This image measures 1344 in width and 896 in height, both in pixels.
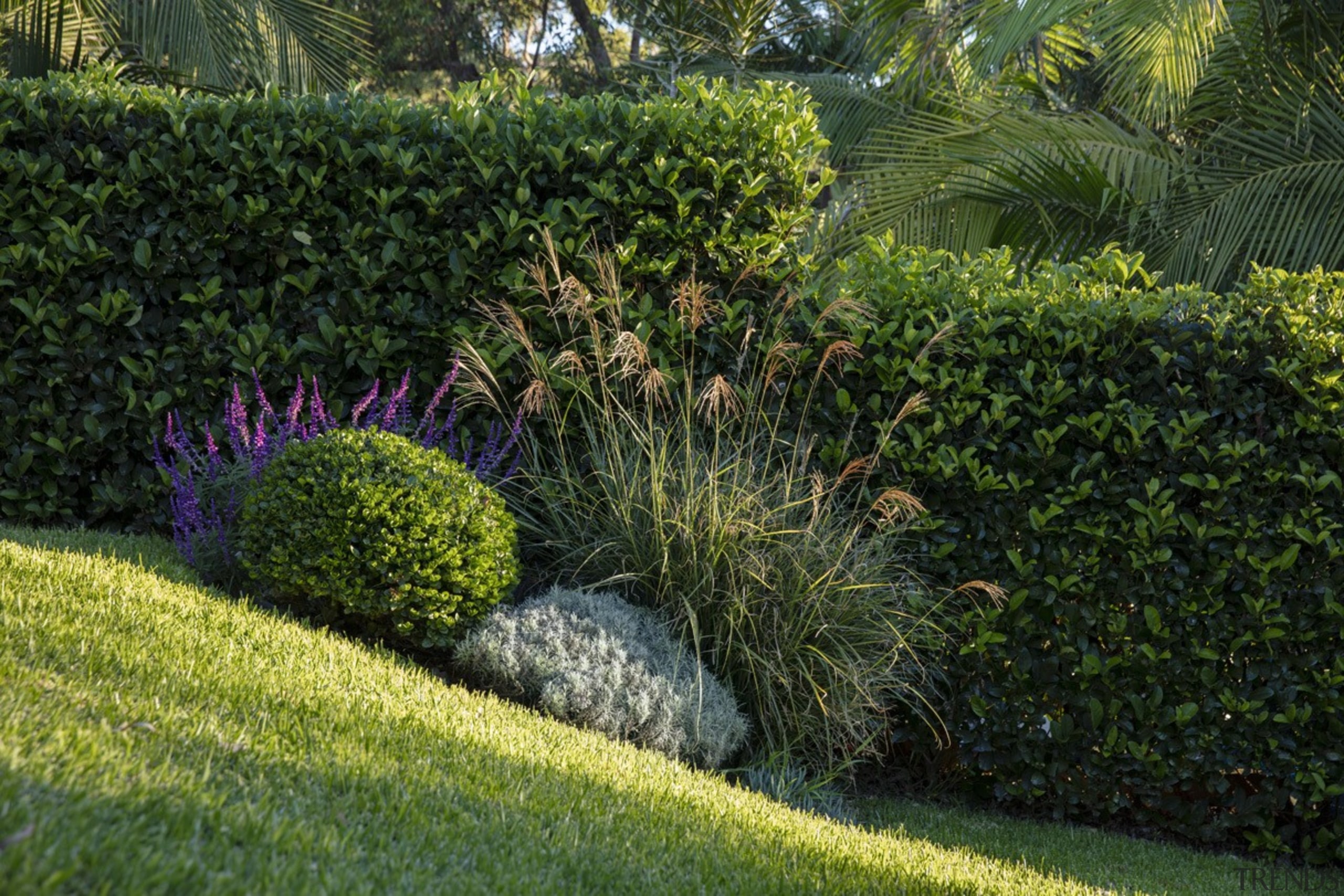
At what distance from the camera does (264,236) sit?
5.74 meters

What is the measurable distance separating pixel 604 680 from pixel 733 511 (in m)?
1.02

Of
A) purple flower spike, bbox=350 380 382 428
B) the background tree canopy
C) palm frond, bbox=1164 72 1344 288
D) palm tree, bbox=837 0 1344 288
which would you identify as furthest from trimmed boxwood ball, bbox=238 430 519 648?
palm frond, bbox=1164 72 1344 288

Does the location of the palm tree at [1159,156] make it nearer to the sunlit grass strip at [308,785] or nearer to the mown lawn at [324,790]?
the mown lawn at [324,790]

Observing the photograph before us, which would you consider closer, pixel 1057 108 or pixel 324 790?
pixel 324 790

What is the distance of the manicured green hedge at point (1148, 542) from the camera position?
5129 millimetres

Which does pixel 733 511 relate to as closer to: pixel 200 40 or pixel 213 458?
pixel 213 458

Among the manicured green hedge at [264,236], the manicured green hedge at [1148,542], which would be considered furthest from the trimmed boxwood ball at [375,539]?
the manicured green hedge at [1148,542]

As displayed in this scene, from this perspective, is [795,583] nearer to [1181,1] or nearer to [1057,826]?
[1057,826]

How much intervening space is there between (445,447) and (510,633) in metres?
1.48

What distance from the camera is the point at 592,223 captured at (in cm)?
586

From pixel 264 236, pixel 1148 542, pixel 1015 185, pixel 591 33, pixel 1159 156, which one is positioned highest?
pixel 591 33

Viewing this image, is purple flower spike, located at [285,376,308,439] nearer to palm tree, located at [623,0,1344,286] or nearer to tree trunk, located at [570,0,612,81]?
palm tree, located at [623,0,1344,286]

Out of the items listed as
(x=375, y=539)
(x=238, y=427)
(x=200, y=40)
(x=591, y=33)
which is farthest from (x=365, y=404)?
(x=591, y=33)

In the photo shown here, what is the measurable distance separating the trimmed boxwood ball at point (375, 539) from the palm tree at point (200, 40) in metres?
5.73
